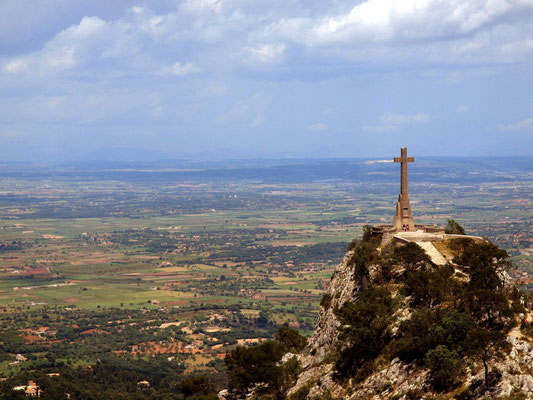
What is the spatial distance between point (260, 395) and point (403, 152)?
1912cm

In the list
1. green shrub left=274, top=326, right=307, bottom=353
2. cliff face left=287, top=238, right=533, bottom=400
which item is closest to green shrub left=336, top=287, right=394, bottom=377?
cliff face left=287, top=238, right=533, bottom=400

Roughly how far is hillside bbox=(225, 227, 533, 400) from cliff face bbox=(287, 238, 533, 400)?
0.23ft

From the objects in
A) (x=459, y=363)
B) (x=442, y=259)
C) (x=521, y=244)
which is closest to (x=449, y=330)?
(x=459, y=363)

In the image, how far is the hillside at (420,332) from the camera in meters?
33.3

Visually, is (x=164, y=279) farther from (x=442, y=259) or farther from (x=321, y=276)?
(x=442, y=259)

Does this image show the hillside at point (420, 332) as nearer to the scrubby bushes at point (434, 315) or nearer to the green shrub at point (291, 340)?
the scrubby bushes at point (434, 315)

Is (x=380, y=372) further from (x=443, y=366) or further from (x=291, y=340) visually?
(x=291, y=340)

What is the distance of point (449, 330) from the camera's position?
35.3 metres

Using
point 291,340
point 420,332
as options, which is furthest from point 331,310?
point 420,332

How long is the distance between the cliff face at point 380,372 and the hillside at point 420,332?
70mm

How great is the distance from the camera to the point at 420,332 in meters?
37.7

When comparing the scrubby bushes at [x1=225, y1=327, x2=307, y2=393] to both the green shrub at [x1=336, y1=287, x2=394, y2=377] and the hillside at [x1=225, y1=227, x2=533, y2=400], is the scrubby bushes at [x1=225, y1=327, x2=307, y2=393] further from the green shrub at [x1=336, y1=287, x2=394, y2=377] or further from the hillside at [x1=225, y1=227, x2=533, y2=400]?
the green shrub at [x1=336, y1=287, x2=394, y2=377]

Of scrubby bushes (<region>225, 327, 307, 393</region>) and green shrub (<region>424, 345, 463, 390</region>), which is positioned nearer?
green shrub (<region>424, 345, 463, 390</region>)

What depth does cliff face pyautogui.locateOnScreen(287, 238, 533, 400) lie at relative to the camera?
32.0m
